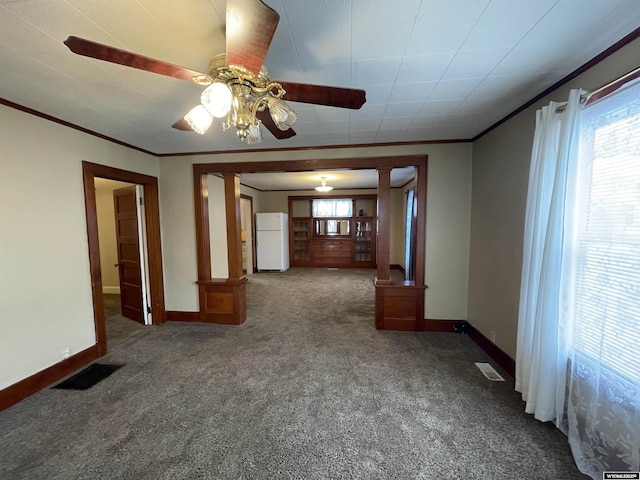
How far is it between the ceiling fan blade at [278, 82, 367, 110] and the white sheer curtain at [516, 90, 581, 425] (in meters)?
1.34

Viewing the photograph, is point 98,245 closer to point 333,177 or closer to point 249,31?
point 249,31

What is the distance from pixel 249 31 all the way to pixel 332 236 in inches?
259

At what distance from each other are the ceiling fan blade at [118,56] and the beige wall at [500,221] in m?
2.43

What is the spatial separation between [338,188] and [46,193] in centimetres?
578

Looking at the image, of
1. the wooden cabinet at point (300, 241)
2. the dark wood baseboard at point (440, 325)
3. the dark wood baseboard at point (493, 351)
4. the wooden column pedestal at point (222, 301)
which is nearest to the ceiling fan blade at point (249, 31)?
the wooden column pedestal at point (222, 301)

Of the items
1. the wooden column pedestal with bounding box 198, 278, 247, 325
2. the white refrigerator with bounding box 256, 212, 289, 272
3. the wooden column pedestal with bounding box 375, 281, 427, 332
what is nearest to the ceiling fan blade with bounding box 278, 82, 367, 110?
the wooden column pedestal with bounding box 375, 281, 427, 332

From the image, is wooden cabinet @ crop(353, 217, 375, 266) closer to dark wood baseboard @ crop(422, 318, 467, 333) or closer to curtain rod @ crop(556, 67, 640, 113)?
dark wood baseboard @ crop(422, 318, 467, 333)

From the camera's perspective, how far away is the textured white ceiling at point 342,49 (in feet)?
3.75

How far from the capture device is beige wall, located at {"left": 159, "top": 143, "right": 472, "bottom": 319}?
10.1 ft

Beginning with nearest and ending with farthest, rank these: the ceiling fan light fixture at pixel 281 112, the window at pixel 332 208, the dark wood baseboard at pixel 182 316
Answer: the ceiling fan light fixture at pixel 281 112 < the dark wood baseboard at pixel 182 316 < the window at pixel 332 208

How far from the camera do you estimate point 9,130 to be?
1.96 metres

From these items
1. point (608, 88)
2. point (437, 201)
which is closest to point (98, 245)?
point (437, 201)

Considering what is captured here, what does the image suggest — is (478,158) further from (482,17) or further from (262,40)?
(262,40)

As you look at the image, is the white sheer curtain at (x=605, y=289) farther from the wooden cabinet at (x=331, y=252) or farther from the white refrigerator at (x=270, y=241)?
the white refrigerator at (x=270, y=241)
